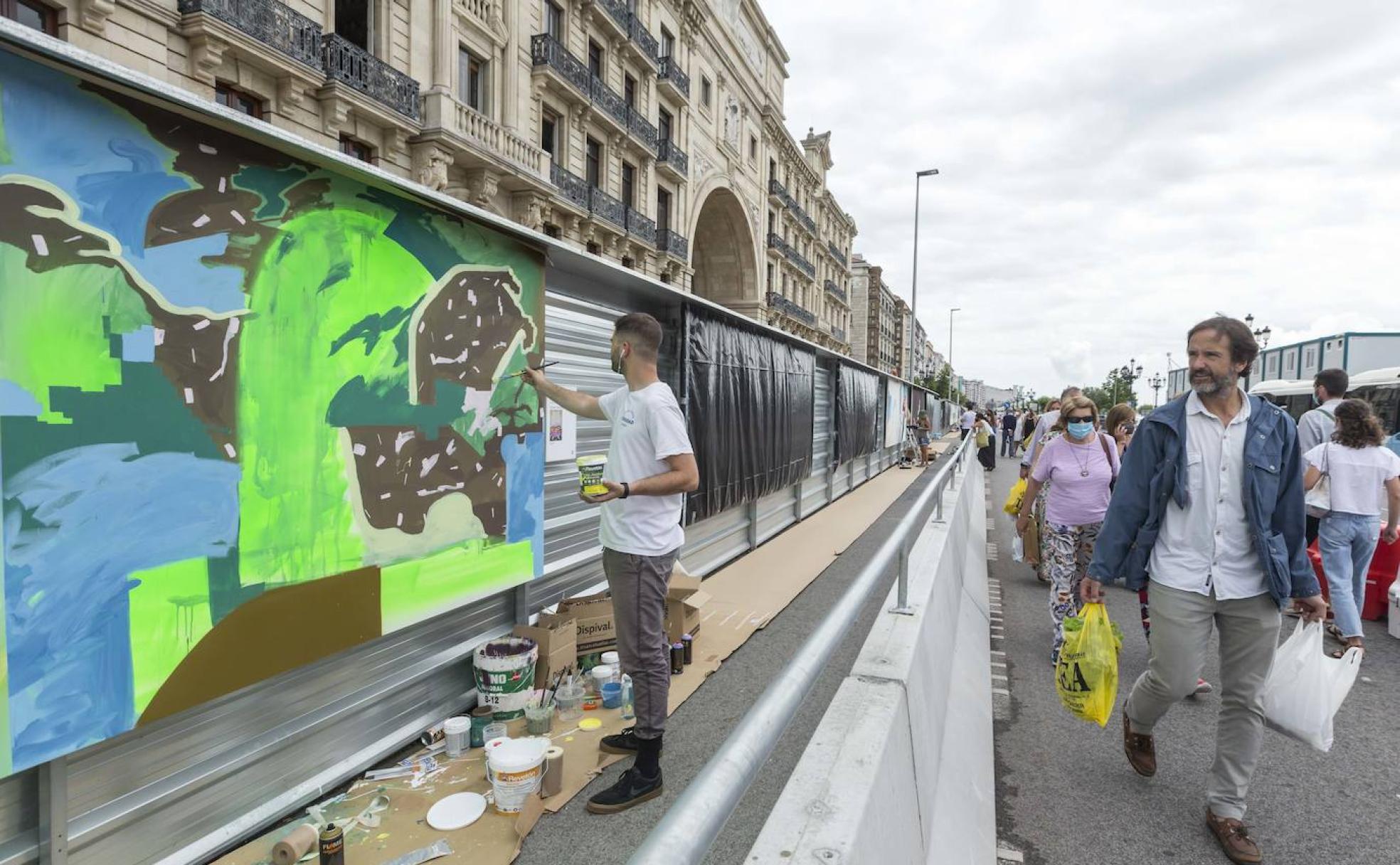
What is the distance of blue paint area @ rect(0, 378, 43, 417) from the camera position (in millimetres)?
2023

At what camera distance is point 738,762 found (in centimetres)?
103

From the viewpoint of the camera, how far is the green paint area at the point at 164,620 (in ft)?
7.83

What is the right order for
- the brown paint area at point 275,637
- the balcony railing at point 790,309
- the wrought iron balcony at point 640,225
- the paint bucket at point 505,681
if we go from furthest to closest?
1. the balcony railing at point 790,309
2. the wrought iron balcony at point 640,225
3. the paint bucket at point 505,681
4. the brown paint area at point 275,637

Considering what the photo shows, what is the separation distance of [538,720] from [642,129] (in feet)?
86.4

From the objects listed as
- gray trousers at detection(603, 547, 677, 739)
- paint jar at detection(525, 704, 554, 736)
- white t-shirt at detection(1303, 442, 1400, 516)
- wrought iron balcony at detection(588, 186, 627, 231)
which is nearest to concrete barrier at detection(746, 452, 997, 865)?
gray trousers at detection(603, 547, 677, 739)

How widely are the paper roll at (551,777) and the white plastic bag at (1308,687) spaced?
3183 mm

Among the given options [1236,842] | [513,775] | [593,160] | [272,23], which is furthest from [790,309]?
[513,775]

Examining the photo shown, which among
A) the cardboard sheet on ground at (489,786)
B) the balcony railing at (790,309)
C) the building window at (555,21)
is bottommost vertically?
the cardboard sheet on ground at (489,786)

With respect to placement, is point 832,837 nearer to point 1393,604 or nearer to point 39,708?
point 39,708

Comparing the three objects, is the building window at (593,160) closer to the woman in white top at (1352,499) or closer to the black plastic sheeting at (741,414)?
the black plastic sheeting at (741,414)

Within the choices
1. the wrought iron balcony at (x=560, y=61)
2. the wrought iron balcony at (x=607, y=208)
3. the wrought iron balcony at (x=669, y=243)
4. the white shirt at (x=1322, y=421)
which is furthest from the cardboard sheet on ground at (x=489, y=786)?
the wrought iron balcony at (x=669, y=243)

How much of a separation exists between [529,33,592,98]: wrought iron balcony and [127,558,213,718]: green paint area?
21057mm

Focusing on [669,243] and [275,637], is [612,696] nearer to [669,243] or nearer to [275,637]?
[275,637]

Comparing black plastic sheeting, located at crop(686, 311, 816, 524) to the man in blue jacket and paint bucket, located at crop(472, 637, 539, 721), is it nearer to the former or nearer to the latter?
paint bucket, located at crop(472, 637, 539, 721)
